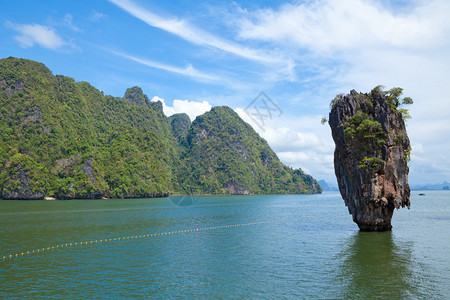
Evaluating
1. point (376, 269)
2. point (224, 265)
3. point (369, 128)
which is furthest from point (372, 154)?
point (224, 265)

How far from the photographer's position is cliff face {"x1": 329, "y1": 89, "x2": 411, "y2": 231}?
41.8 meters

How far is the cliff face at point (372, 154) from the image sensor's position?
41812 mm

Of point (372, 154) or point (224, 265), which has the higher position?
point (372, 154)

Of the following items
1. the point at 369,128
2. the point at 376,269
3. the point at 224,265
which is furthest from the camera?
the point at 369,128

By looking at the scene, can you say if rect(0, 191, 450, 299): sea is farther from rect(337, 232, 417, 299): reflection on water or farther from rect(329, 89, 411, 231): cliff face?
rect(329, 89, 411, 231): cliff face

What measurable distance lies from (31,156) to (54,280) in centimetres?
16333

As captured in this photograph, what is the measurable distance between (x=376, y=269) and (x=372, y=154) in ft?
61.8

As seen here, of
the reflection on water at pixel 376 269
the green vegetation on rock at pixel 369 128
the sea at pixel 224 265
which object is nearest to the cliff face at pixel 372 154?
the green vegetation on rock at pixel 369 128

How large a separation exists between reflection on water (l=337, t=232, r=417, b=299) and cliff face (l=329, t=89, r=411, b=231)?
4491 millimetres

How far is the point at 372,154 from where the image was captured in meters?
42.5

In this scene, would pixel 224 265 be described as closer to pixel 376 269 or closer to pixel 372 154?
pixel 376 269

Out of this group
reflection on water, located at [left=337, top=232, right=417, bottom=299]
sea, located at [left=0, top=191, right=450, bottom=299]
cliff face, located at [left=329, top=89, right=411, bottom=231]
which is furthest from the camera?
A: cliff face, located at [left=329, top=89, right=411, bottom=231]

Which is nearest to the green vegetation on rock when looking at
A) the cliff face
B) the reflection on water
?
the cliff face

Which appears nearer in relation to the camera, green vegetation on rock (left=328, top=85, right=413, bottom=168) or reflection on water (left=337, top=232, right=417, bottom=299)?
reflection on water (left=337, top=232, right=417, bottom=299)
